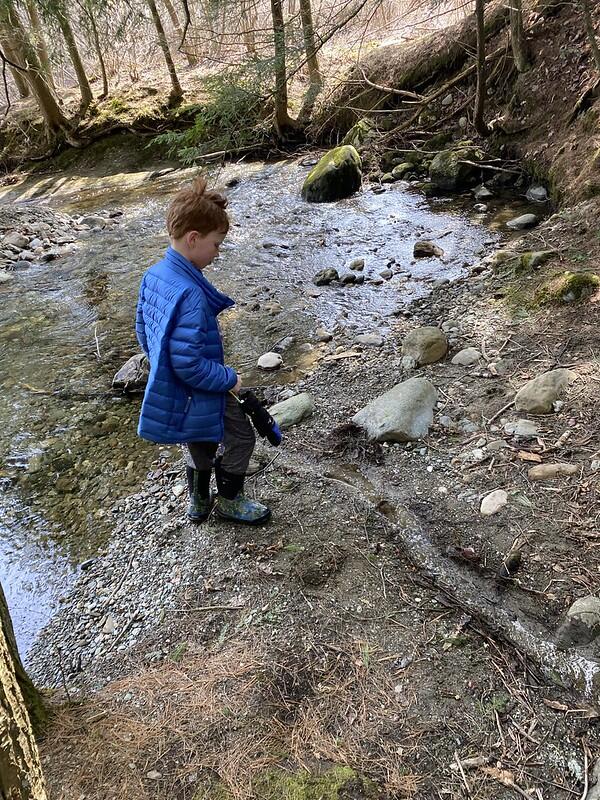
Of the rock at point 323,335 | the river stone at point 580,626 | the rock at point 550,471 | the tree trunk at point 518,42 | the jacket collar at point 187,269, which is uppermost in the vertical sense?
the tree trunk at point 518,42

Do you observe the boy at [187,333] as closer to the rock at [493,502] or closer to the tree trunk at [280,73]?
the rock at [493,502]

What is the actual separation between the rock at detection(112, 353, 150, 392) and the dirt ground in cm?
154

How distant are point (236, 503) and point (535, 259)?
3.94m

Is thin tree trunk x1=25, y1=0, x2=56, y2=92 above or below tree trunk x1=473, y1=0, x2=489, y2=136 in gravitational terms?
above

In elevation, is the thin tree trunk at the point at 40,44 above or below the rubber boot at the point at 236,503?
above

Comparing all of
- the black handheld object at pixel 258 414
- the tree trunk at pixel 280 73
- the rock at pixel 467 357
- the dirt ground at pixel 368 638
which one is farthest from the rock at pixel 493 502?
the tree trunk at pixel 280 73

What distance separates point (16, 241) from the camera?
9.73 metres

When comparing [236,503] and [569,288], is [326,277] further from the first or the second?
[236,503]

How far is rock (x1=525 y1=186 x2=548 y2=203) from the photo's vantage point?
7.63 meters

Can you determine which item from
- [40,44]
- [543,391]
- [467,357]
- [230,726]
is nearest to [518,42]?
[467,357]

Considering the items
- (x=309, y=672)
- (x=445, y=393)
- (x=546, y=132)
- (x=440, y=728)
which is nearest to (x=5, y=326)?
(x=445, y=393)

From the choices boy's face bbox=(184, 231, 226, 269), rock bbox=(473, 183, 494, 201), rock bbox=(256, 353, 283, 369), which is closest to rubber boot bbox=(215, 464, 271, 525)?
Result: boy's face bbox=(184, 231, 226, 269)

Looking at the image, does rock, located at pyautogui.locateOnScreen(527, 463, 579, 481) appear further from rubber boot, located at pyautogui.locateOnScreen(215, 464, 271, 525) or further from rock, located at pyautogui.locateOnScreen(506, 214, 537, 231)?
rock, located at pyautogui.locateOnScreen(506, 214, 537, 231)

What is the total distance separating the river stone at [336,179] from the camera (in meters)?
9.72
